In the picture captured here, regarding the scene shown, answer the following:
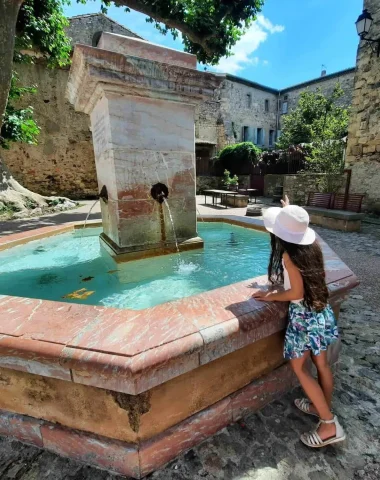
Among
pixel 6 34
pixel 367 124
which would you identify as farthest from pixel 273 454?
pixel 367 124

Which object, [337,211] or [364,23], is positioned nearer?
[337,211]

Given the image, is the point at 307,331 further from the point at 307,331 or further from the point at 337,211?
the point at 337,211

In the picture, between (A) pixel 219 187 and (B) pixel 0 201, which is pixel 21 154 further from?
(A) pixel 219 187

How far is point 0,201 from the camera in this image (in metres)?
8.28

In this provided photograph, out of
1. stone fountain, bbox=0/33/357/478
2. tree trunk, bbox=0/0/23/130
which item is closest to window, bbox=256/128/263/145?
tree trunk, bbox=0/0/23/130

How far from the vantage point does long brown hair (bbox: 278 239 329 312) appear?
1.41 metres

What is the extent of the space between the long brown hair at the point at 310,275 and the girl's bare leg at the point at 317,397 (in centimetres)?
31

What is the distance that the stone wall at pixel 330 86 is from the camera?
71.3 feet

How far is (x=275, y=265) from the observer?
1.76 metres

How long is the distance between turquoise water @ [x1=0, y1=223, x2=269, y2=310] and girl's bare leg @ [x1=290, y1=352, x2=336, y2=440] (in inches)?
40.0

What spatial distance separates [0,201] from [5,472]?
9.11 meters

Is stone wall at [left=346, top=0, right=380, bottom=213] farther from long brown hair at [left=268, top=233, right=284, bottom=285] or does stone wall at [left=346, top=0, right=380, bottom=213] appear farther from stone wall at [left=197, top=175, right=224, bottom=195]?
stone wall at [left=197, top=175, right=224, bottom=195]

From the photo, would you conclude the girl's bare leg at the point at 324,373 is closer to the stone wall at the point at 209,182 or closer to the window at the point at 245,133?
the stone wall at the point at 209,182

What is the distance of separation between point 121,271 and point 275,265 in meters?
1.64
